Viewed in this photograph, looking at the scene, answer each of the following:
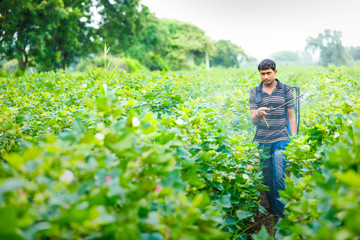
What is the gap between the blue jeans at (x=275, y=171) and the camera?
8.86ft

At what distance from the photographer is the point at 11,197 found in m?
0.76

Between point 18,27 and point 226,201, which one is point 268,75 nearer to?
point 226,201

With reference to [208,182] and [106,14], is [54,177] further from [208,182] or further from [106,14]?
[106,14]

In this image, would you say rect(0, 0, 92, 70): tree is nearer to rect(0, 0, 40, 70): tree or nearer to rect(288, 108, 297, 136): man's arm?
rect(0, 0, 40, 70): tree

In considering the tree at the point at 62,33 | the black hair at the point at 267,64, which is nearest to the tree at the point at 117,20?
the tree at the point at 62,33

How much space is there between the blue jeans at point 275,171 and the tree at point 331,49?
271ft

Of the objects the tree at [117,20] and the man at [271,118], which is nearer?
the man at [271,118]

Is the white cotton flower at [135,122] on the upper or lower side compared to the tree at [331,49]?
lower

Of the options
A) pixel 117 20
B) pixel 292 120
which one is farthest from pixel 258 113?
pixel 117 20

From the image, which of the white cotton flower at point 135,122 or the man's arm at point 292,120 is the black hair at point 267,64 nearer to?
the man's arm at point 292,120

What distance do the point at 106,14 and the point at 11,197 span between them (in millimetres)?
18631

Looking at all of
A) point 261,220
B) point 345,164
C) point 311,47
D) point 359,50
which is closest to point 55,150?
point 345,164

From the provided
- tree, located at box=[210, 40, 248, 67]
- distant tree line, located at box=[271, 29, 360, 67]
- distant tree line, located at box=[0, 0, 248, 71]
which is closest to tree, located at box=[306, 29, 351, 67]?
distant tree line, located at box=[271, 29, 360, 67]

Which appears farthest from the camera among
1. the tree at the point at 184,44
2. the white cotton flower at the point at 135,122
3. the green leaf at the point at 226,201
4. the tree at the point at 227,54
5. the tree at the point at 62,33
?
the tree at the point at 227,54
